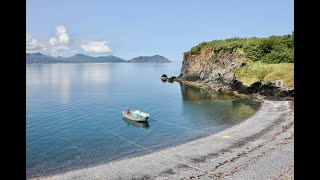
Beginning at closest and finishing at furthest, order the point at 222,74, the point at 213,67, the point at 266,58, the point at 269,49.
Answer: the point at 266,58 → the point at 269,49 → the point at 222,74 → the point at 213,67

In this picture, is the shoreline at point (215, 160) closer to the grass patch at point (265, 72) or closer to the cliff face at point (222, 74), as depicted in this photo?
the cliff face at point (222, 74)

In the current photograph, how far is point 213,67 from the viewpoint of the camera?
106 m

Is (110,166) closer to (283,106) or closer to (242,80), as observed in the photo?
(283,106)

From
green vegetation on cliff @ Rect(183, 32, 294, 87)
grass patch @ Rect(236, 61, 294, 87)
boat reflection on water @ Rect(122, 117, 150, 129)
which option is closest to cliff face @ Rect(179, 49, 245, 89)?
green vegetation on cliff @ Rect(183, 32, 294, 87)

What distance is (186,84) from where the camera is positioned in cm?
11838

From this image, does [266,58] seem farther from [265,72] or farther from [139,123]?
[139,123]

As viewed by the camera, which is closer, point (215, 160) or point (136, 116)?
point (215, 160)

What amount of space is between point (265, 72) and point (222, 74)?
A: 19.6m

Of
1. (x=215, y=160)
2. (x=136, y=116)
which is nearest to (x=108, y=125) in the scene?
(x=136, y=116)

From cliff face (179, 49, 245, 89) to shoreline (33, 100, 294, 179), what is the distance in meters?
49.5

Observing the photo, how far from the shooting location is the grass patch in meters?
73.6

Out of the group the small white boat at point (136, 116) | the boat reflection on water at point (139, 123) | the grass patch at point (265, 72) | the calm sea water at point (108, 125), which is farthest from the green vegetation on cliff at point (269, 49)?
the boat reflection on water at point (139, 123)
